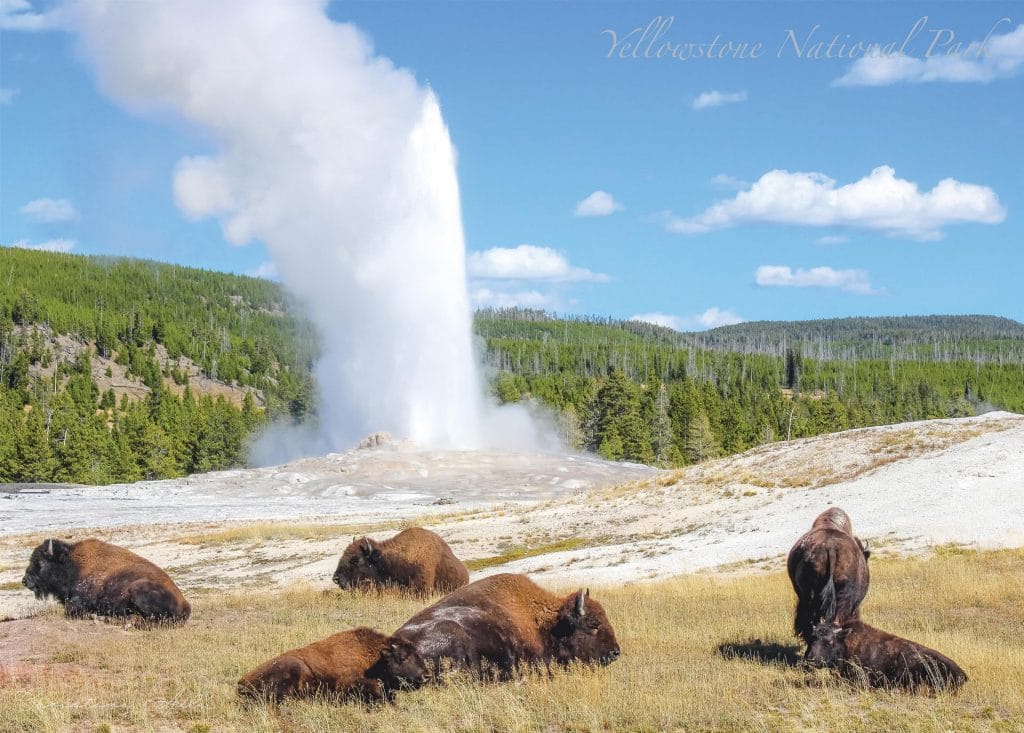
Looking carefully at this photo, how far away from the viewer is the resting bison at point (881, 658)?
28.2ft

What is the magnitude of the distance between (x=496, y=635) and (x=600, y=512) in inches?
1083

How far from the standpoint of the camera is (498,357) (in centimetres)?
18825

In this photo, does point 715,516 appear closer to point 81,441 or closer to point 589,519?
point 589,519

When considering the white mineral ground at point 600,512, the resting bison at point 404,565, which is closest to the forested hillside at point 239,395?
the white mineral ground at point 600,512

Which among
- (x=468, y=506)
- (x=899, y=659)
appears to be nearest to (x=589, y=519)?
(x=468, y=506)

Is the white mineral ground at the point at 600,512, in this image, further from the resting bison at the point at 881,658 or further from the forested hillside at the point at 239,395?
the forested hillside at the point at 239,395

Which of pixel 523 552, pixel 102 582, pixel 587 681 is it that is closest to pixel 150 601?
pixel 102 582

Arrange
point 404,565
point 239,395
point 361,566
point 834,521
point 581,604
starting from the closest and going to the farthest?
point 581,604 → point 834,521 → point 404,565 → point 361,566 → point 239,395

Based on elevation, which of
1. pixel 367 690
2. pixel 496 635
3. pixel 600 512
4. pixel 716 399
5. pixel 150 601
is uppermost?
pixel 716 399

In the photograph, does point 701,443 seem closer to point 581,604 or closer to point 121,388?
point 581,604

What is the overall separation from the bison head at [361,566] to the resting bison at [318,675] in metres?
8.88

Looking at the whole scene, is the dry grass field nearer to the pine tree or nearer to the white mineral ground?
the white mineral ground

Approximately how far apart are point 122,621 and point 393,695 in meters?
6.28

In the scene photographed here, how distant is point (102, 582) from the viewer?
13273 millimetres
